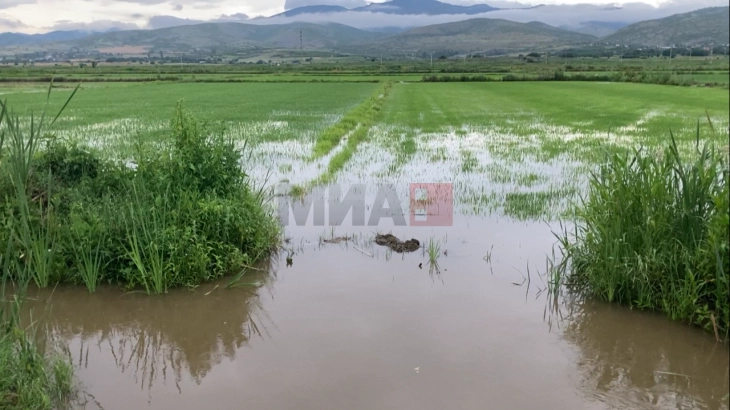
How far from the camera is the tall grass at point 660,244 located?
4.24 metres

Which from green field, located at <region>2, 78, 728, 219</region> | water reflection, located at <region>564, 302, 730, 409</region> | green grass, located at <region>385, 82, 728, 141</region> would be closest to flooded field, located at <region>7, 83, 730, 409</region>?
water reflection, located at <region>564, 302, 730, 409</region>

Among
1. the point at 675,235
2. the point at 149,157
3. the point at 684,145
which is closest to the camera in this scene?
the point at 675,235

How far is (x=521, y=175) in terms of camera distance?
980cm

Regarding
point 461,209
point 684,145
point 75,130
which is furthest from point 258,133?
point 684,145

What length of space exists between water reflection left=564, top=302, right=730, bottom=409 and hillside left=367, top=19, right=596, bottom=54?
444 feet

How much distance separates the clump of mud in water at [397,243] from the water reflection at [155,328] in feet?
5.09

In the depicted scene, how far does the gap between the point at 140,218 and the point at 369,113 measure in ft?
48.9

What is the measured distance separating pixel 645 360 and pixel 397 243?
2945 mm

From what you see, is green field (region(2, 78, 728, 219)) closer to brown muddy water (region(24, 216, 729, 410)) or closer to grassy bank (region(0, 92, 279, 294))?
grassy bank (region(0, 92, 279, 294))

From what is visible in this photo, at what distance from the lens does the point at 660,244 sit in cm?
457

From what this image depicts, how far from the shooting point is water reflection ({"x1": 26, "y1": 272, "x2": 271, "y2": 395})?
13.1 feet

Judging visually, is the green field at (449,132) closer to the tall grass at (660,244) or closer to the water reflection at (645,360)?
the tall grass at (660,244)

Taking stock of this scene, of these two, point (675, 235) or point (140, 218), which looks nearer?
point (675, 235)

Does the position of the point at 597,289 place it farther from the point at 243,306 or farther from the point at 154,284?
the point at 154,284
